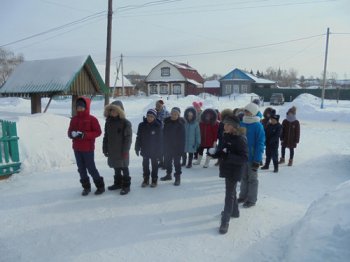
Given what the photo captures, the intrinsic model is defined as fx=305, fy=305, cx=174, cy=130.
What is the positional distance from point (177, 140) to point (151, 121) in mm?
634

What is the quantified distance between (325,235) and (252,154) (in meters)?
1.93

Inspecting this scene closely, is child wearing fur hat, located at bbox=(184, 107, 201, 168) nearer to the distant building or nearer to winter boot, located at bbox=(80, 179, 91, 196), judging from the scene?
winter boot, located at bbox=(80, 179, 91, 196)

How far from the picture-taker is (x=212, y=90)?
171ft

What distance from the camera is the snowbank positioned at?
2.72m

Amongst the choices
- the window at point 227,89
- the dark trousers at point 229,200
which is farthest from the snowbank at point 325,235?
→ the window at point 227,89

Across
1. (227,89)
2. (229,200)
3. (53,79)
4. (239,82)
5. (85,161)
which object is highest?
(239,82)

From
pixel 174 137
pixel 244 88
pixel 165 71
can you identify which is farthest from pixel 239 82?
pixel 174 137

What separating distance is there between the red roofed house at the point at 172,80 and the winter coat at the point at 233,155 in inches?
1772

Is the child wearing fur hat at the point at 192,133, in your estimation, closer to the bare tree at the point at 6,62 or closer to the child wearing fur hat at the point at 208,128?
the child wearing fur hat at the point at 208,128

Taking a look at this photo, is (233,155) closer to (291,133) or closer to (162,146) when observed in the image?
(162,146)

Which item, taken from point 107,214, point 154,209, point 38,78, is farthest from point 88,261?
point 38,78

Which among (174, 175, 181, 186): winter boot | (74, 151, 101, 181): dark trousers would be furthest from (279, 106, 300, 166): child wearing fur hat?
(74, 151, 101, 181): dark trousers

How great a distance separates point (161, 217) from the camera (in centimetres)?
442

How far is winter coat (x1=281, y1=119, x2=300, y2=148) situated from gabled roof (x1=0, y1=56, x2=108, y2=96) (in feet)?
21.0
